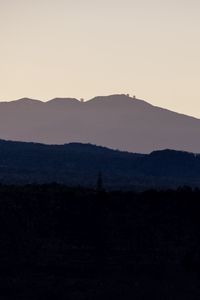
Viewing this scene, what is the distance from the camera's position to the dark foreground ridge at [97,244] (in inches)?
2464

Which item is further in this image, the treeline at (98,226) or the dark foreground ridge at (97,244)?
the treeline at (98,226)

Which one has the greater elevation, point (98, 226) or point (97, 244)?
point (98, 226)

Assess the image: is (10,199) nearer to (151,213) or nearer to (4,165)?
(151,213)

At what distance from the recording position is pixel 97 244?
2709 inches

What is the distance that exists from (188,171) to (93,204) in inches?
4728

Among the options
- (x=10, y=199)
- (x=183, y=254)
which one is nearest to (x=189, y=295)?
(x=183, y=254)

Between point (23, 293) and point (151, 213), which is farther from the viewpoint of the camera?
point (151, 213)

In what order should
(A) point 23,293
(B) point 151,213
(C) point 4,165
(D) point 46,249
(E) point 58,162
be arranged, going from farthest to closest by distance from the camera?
(E) point 58,162, (C) point 4,165, (B) point 151,213, (D) point 46,249, (A) point 23,293

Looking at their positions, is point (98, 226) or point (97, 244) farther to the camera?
point (98, 226)

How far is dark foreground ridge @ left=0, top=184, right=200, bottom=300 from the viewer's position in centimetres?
6259

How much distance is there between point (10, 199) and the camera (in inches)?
2891

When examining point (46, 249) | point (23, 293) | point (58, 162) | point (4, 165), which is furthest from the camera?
point (58, 162)

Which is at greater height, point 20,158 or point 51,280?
point 20,158

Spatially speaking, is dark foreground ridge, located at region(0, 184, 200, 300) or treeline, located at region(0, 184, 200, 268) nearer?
dark foreground ridge, located at region(0, 184, 200, 300)
